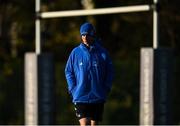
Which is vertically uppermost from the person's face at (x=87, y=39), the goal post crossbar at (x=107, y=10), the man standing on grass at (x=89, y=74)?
the goal post crossbar at (x=107, y=10)

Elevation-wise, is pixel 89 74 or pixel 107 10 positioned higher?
pixel 107 10

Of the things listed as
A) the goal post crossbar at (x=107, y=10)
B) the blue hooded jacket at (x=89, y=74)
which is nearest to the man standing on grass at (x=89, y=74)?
the blue hooded jacket at (x=89, y=74)

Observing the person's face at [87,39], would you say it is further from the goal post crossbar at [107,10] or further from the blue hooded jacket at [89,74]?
the goal post crossbar at [107,10]

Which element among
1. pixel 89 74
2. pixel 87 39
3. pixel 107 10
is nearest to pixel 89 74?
pixel 89 74

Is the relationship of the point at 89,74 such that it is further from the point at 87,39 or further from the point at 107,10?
the point at 107,10

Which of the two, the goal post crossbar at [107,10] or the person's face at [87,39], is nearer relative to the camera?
the person's face at [87,39]

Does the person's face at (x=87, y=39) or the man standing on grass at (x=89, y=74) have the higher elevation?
the person's face at (x=87, y=39)

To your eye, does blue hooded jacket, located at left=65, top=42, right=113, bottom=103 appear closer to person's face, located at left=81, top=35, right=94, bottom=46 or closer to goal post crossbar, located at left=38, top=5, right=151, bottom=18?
person's face, located at left=81, top=35, right=94, bottom=46

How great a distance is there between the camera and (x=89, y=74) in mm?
9312

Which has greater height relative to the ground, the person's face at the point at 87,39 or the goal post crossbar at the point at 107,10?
the goal post crossbar at the point at 107,10

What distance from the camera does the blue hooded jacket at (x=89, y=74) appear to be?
9.30 meters

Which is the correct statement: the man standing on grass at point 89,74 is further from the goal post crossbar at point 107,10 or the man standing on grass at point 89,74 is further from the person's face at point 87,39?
the goal post crossbar at point 107,10

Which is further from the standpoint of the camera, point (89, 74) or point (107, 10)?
point (107, 10)

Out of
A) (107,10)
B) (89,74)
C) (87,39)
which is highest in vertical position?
(107,10)
